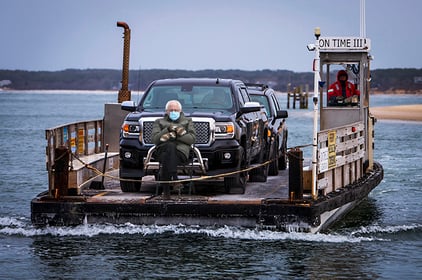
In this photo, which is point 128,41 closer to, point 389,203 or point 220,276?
point 389,203

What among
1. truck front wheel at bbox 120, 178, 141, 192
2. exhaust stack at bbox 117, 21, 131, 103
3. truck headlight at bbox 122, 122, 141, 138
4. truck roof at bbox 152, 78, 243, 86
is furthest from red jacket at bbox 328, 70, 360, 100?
truck headlight at bbox 122, 122, 141, 138

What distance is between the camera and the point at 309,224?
1393 centimetres

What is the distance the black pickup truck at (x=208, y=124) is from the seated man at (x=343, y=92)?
2.98 m

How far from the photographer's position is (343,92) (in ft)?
64.5

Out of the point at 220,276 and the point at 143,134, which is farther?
the point at 143,134

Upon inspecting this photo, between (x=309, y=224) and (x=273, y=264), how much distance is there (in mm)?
966

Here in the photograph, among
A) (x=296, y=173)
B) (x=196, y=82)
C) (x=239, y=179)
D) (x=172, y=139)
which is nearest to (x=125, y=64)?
(x=196, y=82)

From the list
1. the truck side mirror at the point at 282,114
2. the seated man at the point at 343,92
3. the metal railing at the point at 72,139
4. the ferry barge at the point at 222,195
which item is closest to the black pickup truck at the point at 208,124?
the ferry barge at the point at 222,195

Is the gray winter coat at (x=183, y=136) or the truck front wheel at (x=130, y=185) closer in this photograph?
the gray winter coat at (x=183, y=136)

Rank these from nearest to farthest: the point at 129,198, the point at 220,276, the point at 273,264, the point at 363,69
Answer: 1. the point at 220,276
2. the point at 273,264
3. the point at 129,198
4. the point at 363,69

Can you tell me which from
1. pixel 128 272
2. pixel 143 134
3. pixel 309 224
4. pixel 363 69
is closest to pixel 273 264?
pixel 309 224

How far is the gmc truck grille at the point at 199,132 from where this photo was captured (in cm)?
1510

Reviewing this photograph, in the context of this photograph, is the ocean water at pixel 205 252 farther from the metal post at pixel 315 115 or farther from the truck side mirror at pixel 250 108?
the truck side mirror at pixel 250 108

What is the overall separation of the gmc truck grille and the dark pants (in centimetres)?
66
